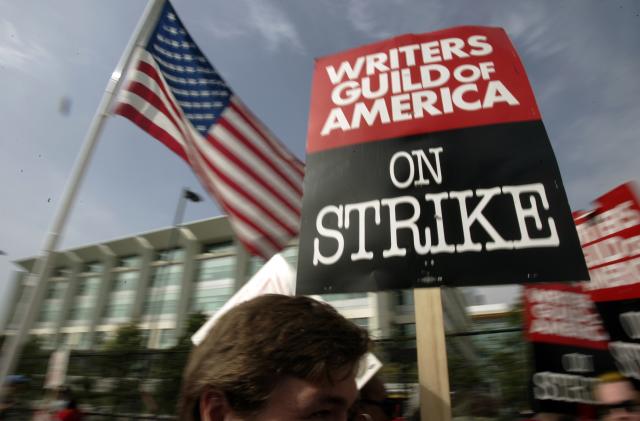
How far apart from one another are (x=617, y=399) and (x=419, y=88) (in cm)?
228

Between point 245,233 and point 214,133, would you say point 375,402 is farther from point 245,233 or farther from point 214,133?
point 214,133

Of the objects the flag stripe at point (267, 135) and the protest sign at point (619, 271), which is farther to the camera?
the flag stripe at point (267, 135)

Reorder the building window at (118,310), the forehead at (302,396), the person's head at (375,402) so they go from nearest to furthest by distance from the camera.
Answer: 1. the forehead at (302,396)
2. the person's head at (375,402)
3. the building window at (118,310)

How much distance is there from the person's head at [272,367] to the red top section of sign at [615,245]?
2.12 meters

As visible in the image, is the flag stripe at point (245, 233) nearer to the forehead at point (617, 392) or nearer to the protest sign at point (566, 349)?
the protest sign at point (566, 349)

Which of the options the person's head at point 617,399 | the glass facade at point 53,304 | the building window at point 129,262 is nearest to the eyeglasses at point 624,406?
the person's head at point 617,399

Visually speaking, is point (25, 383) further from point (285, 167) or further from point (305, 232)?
point (305, 232)

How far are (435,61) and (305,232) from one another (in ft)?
4.86

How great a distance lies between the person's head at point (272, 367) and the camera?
1.08m

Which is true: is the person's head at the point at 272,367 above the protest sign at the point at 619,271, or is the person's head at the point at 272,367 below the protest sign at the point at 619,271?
below

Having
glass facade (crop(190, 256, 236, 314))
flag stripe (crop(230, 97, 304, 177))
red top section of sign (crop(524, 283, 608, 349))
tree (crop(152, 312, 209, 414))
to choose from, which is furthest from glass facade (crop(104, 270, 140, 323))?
red top section of sign (crop(524, 283, 608, 349))

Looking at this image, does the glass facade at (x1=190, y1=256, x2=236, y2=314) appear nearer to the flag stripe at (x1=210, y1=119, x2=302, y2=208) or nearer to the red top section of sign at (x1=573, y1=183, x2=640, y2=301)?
the flag stripe at (x1=210, y1=119, x2=302, y2=208)

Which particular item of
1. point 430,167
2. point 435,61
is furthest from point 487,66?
point 430,167

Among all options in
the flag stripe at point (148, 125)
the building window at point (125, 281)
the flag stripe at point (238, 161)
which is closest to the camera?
the flag stripe at point (148, 125)
